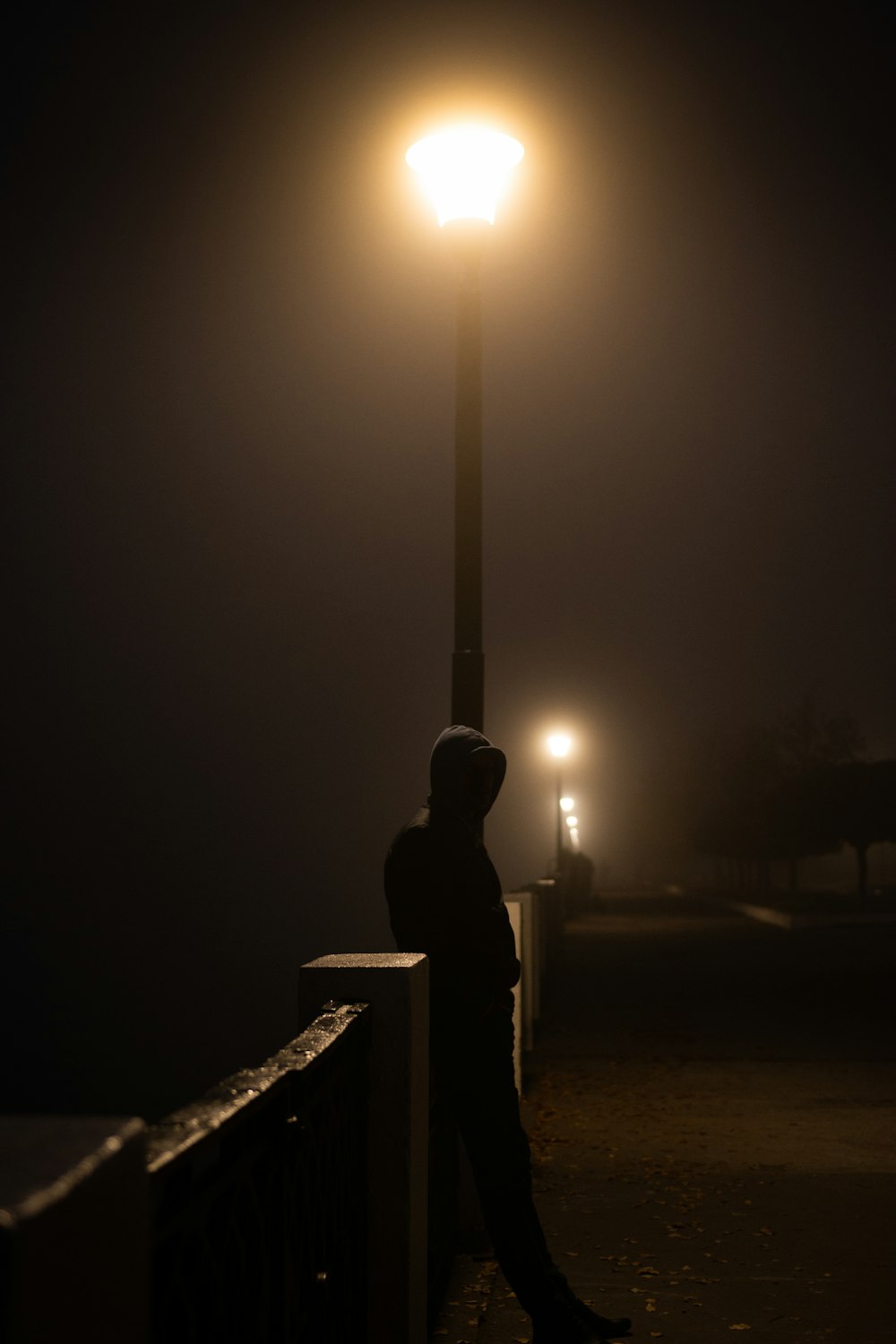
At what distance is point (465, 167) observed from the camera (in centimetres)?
763

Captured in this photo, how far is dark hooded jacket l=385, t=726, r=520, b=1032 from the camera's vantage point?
16.0ft

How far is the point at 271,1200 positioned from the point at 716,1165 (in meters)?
5.99

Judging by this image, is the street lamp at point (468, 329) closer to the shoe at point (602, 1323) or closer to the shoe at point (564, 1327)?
the shoe at point (602, 1323)

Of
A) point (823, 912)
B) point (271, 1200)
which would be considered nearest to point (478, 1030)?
→ point (271, 1200)

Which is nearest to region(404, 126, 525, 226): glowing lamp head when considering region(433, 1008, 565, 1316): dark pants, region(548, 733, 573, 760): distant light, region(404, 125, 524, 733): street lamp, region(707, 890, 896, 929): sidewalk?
region(404, 125, 524, 733): street lamp

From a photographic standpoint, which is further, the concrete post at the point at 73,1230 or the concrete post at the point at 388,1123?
the concrete post at the point at 388,1123

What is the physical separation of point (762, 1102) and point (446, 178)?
6.81 metres

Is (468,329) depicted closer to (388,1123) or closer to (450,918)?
(450,918)

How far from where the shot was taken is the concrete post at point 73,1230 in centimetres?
146

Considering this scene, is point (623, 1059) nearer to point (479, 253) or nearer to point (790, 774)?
point (479, 253)

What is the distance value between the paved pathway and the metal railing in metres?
1.76

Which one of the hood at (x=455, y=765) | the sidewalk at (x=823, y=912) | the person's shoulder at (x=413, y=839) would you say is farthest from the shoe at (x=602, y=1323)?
the sidewalk at (x=823, y=912)

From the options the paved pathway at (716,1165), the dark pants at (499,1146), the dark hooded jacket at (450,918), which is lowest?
the paved pathway at (716,1165)

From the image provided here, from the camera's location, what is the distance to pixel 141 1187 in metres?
1.78
